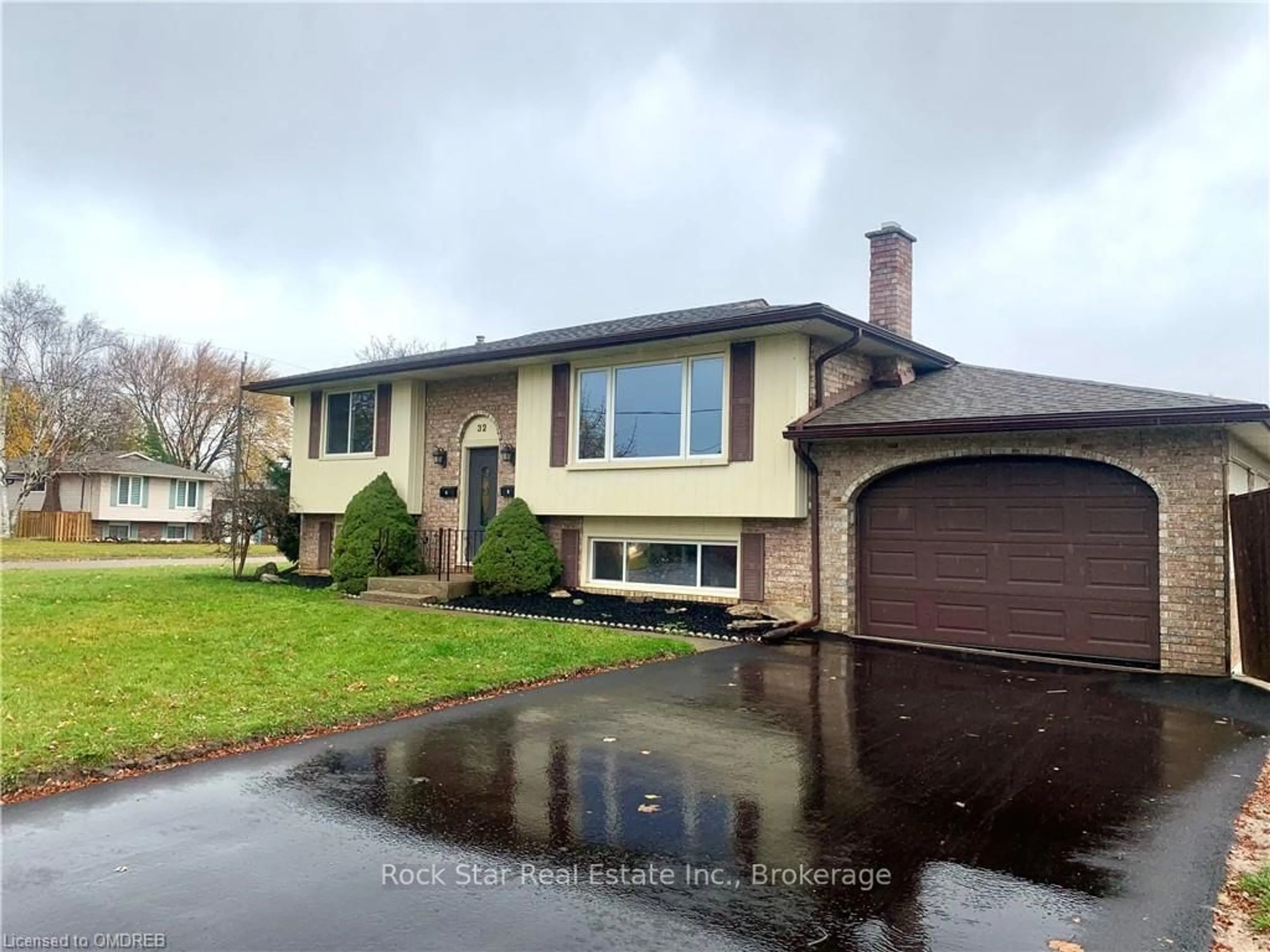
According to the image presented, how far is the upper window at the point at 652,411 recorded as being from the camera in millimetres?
11812

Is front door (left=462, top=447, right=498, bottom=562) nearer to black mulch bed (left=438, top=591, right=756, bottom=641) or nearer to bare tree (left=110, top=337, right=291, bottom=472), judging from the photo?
black mulch bed (left=438, top=591, right=756, bottom=641)

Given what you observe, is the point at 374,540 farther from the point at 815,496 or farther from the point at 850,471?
the point at 850,471

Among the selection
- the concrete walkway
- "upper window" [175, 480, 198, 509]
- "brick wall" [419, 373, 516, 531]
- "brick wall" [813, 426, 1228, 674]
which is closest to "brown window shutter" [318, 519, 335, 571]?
"brick wall" [419, 373, 516, 531]

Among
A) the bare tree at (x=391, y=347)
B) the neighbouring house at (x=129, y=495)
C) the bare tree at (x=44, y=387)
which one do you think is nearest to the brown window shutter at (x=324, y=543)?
the neighbouring house at (x=129, y=495)

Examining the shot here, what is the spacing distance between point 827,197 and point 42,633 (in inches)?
669

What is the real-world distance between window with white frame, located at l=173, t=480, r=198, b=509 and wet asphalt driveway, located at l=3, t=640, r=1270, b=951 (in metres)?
38.8

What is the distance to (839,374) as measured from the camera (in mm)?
11820

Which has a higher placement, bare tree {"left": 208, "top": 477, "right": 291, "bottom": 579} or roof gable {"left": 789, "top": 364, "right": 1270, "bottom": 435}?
roof gable {"left": 789, "top": 364, "right": 1270, "bottom": 435}

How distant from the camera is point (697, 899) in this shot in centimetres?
322

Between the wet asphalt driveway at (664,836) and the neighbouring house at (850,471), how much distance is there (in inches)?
105

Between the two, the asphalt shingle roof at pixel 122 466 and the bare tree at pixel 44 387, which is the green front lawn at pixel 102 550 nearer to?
the asphalt shingle roof at pixel 122 466

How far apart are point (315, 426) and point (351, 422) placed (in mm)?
1071

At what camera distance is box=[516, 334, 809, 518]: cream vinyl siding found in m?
11.0

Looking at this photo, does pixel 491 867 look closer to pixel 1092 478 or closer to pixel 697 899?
pixel 697 899
